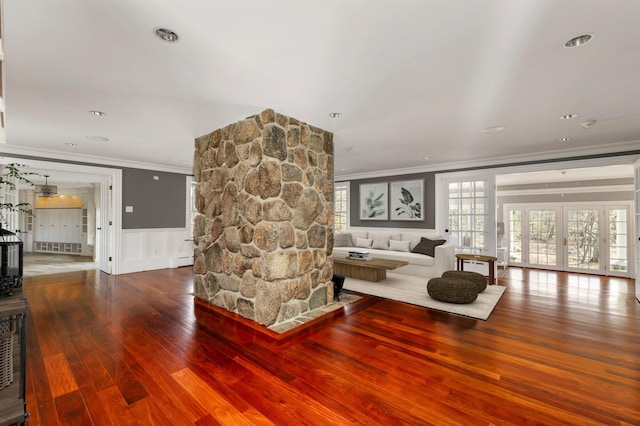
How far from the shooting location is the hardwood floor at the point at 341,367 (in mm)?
1737

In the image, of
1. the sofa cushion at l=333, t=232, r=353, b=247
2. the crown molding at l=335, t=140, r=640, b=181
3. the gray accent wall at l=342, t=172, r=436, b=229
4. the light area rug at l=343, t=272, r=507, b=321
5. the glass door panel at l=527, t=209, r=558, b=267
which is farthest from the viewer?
the sofa cushion at l=333, t=232, r=353, b=247

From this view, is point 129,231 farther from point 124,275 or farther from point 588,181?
point 588,181

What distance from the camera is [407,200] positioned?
6.84m

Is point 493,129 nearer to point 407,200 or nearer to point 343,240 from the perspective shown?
point 407,200

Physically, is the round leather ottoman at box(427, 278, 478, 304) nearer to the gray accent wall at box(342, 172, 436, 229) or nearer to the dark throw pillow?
the dark throw pillow

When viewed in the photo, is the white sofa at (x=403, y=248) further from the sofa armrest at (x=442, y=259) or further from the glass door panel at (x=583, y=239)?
the glass door panel at (x=583, y=239)

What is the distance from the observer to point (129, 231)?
5969 mm

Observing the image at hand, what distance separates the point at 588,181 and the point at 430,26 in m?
7.03

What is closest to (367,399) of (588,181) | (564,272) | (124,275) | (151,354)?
(151,354)

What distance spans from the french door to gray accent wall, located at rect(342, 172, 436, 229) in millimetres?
2586

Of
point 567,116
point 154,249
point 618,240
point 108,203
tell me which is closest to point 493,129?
point 567,116

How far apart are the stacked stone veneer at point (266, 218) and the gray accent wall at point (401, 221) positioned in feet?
11.5

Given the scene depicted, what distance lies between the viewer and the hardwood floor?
1737 mm

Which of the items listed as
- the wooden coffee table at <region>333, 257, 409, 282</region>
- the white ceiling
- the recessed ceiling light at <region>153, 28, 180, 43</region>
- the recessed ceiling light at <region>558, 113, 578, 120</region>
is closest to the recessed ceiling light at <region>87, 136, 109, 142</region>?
the white ceiling
